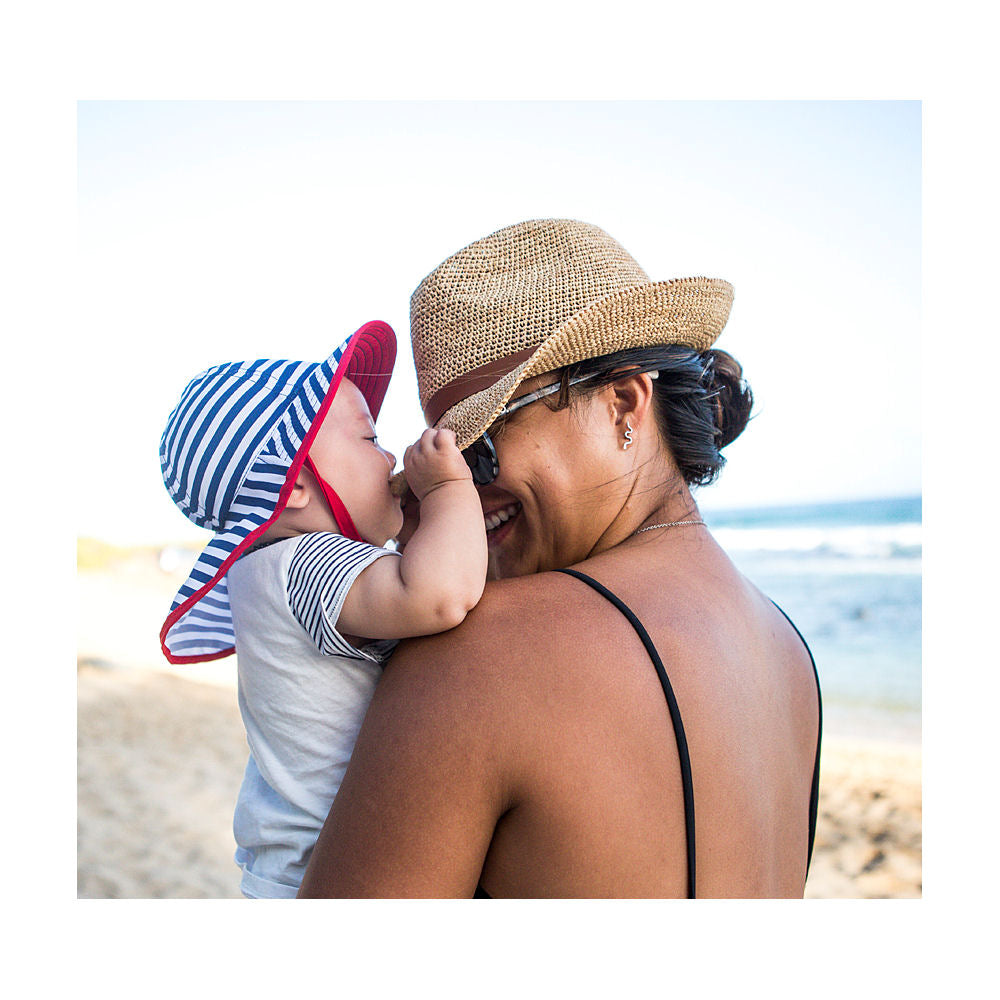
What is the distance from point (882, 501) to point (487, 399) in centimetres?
1944

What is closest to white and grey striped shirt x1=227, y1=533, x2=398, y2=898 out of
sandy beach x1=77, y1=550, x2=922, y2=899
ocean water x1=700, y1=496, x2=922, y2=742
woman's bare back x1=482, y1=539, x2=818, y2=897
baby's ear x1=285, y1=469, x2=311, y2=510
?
baby's ear x1=285, y1=469, x2=311, y2=510

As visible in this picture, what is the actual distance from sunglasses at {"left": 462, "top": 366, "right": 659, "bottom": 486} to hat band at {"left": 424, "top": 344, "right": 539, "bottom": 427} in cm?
7

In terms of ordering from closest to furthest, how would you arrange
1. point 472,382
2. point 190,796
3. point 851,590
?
1. point 472,382
2. point 190,796
3. point 851,590

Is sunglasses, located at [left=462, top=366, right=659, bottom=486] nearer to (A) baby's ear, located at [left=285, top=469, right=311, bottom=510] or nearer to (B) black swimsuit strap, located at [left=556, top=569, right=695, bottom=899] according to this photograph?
(A) baby's ear, located at [left=285, top=469, right=311, bottom=510]

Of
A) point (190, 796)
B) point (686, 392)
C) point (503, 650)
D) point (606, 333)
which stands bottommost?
point (190, 796)

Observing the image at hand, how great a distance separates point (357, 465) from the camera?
6.10 feet

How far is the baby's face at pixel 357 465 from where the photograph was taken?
1.83 meters

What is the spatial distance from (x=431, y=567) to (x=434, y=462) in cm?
29

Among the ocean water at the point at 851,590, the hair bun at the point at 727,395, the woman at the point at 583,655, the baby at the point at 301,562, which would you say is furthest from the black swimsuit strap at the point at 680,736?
the ocean water at the point at 851,590

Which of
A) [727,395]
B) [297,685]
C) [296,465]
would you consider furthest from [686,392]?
[297,685]

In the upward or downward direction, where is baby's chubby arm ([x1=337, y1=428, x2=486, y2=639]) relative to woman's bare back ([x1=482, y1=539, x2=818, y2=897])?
upward

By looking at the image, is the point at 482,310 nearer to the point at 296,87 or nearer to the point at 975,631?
the point at 296,87

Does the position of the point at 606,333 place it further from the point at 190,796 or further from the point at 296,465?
the point at 190,796

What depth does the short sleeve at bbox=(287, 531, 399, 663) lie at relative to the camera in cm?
149
